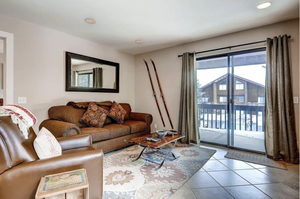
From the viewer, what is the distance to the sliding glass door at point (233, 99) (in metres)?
3.03

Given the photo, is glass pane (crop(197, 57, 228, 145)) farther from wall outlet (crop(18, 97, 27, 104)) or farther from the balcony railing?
wall outlet (crop(18, 97, 27, 104))

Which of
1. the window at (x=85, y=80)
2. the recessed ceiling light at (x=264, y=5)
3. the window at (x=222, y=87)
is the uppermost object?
the recessed ceiling light at (x=264, y=5)

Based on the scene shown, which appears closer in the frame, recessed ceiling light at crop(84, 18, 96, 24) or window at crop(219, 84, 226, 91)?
recessed ceiling light at crop(84, 18, 96, 24)

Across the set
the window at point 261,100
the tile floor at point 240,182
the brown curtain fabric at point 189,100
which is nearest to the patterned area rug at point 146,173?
the tile floor at point 240,182

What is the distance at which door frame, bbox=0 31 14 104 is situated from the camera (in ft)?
8.07

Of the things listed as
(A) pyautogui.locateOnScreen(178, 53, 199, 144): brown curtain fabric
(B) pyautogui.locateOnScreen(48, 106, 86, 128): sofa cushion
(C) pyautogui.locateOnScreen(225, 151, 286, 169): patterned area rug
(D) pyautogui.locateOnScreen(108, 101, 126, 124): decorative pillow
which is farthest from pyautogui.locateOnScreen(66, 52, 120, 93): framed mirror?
(C) pyautogui.locateOnScreen(225, 151, 286, 169): patterned area rug

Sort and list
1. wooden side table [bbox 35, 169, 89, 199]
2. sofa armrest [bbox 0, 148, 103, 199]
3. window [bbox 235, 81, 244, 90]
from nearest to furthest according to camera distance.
Answer: wooden side table [bbox 35, 169, 89, 199] < sofa armrest [bbox 0, 148, 103, 199] < window [bbox 235, 81, 244, 90]

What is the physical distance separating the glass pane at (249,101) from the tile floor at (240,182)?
0.76m

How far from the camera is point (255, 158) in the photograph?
275 cm

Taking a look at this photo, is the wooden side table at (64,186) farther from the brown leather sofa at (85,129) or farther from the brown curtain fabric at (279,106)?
the brown curtain fabric at (279,106)

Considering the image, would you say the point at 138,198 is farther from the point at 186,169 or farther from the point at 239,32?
the point at 239,32

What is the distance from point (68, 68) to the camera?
324 centimetres

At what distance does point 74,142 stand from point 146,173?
106 centimetres

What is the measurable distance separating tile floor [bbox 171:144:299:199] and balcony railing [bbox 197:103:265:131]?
0.87m
